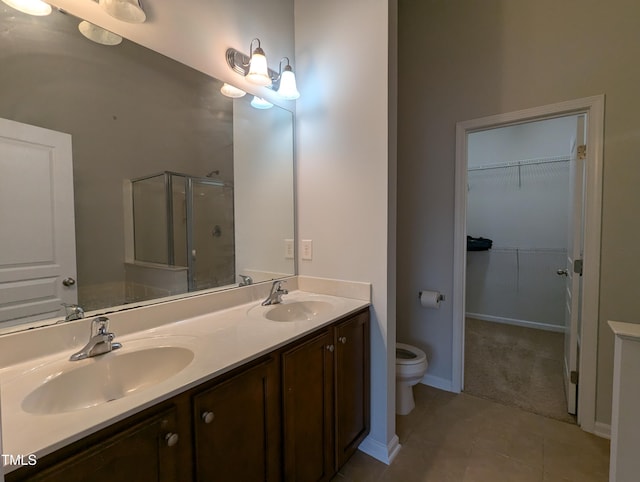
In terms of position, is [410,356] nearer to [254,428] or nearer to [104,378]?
[254,428]

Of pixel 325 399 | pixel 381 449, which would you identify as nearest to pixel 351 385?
pixel 325 399

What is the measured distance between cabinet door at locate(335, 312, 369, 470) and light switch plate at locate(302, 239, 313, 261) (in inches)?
21.0

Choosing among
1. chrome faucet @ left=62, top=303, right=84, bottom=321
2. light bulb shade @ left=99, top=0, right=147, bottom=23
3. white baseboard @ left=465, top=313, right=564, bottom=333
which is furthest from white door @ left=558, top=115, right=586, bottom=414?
chrome faucet @ left=62, top=303, right=84, bottom=321

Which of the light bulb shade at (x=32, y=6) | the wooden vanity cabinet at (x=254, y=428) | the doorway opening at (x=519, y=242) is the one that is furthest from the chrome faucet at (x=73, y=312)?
the doorway opening at (x=519, y=242)

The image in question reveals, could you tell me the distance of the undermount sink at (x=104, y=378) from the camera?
34.0 inches

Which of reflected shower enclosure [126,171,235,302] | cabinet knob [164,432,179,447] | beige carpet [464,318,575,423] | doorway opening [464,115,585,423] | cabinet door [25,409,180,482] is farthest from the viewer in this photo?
doorway opening [464,115,585,423]

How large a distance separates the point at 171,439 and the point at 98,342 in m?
0.45

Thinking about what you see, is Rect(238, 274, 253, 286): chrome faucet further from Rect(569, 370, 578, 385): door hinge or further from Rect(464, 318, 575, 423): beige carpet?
Rect(569, 370, 578, 385): door hinge

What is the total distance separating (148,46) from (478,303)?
439 centimetres

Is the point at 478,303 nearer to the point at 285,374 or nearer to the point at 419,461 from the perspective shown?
the point at 419,461

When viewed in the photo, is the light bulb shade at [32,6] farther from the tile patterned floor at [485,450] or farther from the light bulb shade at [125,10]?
the tile patterned floor at [485,450]

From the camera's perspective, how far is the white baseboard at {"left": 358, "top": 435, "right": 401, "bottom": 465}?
167 cm

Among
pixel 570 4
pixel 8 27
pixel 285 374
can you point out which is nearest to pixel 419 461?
pixel 285 374

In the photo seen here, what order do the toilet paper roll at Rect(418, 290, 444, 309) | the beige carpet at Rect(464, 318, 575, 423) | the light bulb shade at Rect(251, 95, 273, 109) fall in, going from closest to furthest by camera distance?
the light bulb shade at Rect(251, 95, 273, 109)
the beige carpet at Rect(464, 318, 575, 423)
the toilet paper roll at Rect(418, 290, 444, 309)
